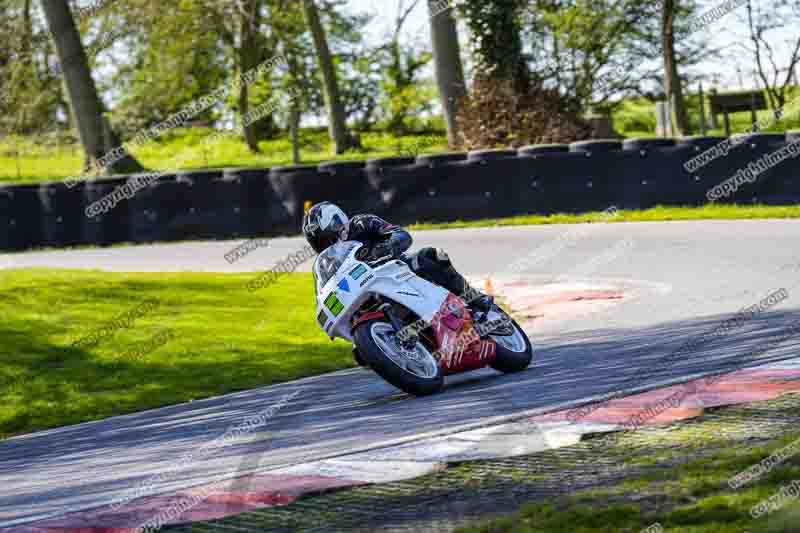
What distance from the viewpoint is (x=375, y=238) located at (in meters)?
9.62

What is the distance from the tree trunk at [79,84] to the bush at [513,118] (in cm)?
829

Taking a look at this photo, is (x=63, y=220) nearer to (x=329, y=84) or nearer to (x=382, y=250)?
(x=329, y=84)

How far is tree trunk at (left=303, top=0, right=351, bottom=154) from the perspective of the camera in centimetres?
3641

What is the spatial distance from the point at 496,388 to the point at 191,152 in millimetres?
37321

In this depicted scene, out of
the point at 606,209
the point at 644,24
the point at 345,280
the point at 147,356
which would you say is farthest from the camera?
the point at 644,24

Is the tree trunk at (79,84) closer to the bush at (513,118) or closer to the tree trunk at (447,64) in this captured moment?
the tree trunk at (447,64)

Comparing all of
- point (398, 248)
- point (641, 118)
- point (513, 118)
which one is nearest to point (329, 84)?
point (641, 118)

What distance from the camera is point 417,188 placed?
77.9 ft

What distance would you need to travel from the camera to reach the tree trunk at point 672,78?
29.4 meters

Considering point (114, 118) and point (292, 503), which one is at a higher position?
point (114, 118)

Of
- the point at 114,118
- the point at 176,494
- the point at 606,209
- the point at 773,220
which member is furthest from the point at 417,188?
the point at 114,118

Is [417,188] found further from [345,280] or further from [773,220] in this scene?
[345,280]

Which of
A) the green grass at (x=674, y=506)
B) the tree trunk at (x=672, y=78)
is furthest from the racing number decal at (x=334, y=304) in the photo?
the tree trunk at (x=672, y=78)

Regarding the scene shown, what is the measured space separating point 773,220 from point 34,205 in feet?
45.1
